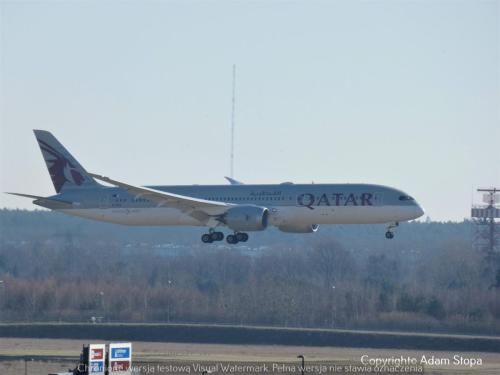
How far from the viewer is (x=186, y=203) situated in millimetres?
70312

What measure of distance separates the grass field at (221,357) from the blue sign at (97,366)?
503 centimetres

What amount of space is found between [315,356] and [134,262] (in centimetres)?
4930

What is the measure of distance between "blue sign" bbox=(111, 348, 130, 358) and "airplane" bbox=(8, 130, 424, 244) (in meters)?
23.1

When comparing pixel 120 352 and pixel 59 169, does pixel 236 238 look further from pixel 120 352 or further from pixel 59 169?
pixel 120 352

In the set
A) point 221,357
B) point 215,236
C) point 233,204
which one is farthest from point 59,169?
point 221,357

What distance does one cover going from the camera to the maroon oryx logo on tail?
251 feet

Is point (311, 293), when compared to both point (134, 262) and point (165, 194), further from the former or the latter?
point (134, 262)

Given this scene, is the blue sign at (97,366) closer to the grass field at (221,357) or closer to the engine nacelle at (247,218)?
the grass field at (221,357)

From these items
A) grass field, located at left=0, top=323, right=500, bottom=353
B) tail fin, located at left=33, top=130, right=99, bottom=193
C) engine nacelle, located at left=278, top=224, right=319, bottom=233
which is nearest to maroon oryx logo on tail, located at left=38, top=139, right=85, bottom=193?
tail fin, located at left=33, top=130, right=99, bottom=193

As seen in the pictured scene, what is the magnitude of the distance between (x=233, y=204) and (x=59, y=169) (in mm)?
12084

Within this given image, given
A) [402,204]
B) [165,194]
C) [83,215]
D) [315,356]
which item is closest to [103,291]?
[83,215]

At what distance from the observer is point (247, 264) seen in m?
105

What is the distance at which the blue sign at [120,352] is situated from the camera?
1624 inches

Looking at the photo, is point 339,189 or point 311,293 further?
point 311,293
